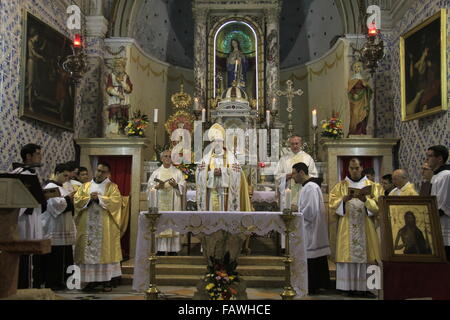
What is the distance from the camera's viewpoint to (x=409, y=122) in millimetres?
8516

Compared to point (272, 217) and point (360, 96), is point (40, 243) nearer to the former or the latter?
point (272, 217)

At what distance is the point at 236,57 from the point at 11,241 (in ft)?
31.7

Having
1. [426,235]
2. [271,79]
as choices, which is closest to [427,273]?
[426,235]

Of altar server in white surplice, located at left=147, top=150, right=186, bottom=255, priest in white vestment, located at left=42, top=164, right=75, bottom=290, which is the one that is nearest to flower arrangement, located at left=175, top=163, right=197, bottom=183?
altar server in white surplice, located at left=147, top=150, right=186, bottom=255

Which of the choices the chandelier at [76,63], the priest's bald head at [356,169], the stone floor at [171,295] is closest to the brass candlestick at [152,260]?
the stone floor at [171,295]

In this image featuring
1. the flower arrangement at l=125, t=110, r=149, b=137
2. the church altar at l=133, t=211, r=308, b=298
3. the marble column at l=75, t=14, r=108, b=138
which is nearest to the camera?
the church altar at l=133, t=211, r=308, b=298

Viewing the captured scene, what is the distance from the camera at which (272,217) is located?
4879 millimetres

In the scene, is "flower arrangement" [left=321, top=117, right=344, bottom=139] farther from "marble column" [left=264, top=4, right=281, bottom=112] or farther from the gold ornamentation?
the gold ornamentation

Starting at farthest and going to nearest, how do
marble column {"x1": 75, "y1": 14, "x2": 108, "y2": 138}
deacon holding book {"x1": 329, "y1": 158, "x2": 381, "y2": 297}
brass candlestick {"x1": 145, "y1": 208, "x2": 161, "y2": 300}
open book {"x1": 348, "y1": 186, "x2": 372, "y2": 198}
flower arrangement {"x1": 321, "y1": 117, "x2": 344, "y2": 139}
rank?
1. marble column {"x1": 75, "y1": 14, "x2": 108, "y2": 138}
2. flower arrangement {"x1": 321, "y1": 117, "x2": 344, "y2": 139}
3. deacon holding book {"x1": 329, "y1": 158, "x2": 381, "y2": 297}
4. open book {"x1": 348, "y1": 186, "x2": 372, "y2": 198}
5. brass candlestick {"x1": 145, "y1": 208, "x2": 161, "y2": 300}

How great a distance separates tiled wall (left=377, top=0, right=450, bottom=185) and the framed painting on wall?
6486mm

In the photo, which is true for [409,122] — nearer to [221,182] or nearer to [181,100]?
[221,182]

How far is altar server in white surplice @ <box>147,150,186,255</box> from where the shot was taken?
24.8 feet

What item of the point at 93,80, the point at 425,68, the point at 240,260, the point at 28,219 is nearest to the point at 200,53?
the point at 93,80

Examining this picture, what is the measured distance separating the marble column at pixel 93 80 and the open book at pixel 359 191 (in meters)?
6.19
